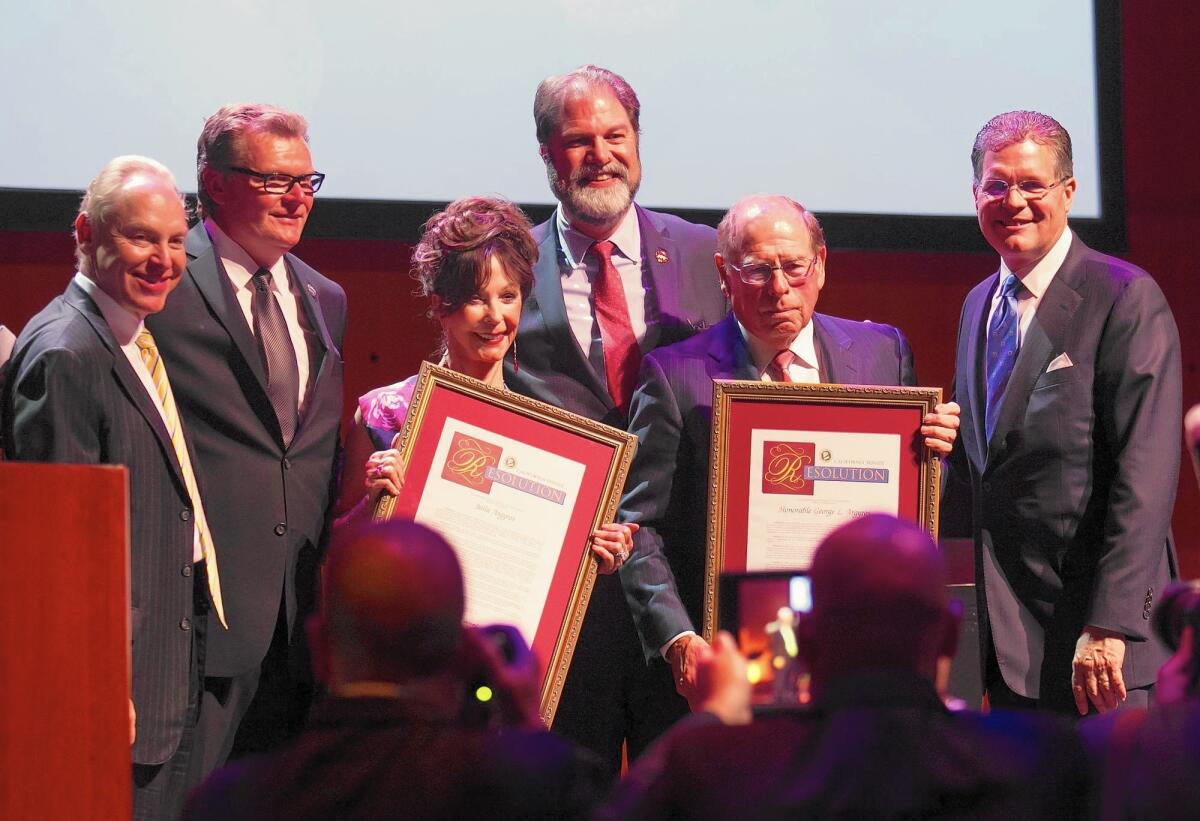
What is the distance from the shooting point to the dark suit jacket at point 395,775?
5.72 ft

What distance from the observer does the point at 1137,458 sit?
3396mm

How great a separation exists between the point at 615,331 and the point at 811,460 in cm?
71

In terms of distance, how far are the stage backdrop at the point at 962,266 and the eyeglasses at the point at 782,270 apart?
66.1 inches

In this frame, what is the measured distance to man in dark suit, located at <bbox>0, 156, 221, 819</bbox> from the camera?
118 inches

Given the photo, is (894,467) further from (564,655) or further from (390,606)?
(390,606)

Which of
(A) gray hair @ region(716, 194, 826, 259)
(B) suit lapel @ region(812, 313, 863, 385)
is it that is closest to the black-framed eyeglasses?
(A) gray hair @ region(716, 194, 826, 259)

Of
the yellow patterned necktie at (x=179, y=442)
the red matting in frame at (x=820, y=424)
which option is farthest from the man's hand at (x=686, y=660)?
the yellow patterned necktie at (x=179, y=442)

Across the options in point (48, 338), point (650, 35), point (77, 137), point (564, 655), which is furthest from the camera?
point (650, 35)

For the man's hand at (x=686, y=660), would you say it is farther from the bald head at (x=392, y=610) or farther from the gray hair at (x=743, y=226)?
the bald head at (x=392, y=610)

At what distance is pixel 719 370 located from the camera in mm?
3473

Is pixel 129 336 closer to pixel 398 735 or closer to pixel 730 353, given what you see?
pixel 730 353

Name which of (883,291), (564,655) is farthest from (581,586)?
(883,291)

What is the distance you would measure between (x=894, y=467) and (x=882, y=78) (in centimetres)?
220

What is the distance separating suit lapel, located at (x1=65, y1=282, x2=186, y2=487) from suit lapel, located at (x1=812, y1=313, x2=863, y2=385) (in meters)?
1.51
